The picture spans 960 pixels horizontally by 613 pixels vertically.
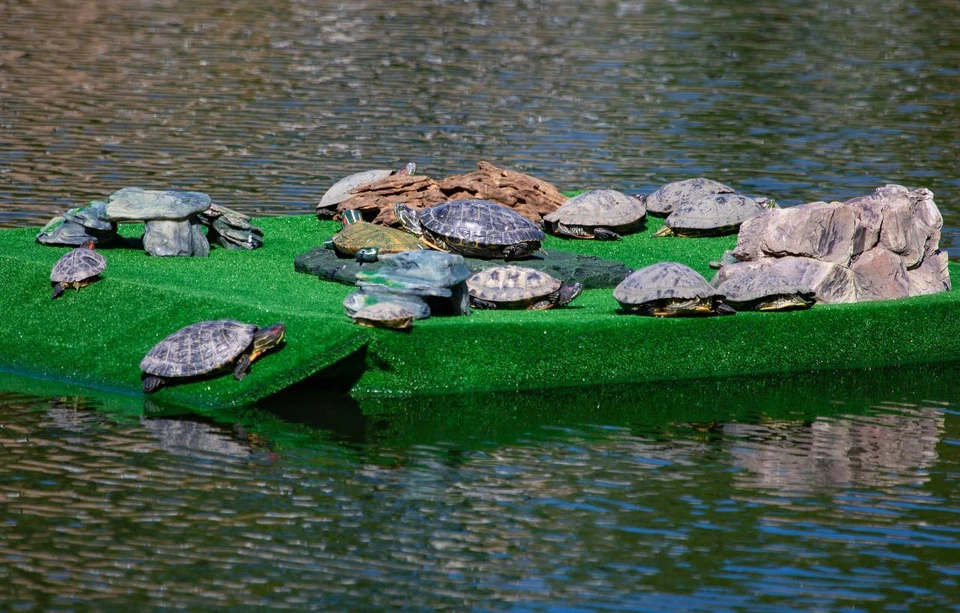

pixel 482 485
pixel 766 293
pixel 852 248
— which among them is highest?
pixel 852 248

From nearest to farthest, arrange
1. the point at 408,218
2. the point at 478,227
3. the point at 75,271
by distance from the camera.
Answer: the point at 75,271 < the point at 478,227 < the point at 408,218

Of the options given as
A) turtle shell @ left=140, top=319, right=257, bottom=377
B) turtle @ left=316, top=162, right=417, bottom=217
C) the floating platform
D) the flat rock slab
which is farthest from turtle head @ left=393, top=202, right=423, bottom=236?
turtle shell @ left=140, top=319, right=257, bottom=377

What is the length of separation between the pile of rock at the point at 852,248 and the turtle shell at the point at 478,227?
154 centimetres

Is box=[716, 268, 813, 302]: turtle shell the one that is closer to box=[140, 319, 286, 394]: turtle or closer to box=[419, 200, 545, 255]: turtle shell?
box=[419, 200, 545, 255]: turtle shell

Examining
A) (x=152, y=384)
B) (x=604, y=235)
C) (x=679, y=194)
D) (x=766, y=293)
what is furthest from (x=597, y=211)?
(x=152, y=384)

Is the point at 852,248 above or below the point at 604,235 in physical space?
above

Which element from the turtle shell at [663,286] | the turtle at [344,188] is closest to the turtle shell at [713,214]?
the turtle at [344,188]

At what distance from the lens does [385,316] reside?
889cm

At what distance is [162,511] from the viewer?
7.08 m

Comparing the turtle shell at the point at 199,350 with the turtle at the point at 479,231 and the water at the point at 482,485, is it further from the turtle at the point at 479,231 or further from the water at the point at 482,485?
the turtle at the point at 479,231

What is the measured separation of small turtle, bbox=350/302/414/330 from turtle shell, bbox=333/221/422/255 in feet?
6.20

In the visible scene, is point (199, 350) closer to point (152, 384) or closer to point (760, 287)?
point (152, 384)

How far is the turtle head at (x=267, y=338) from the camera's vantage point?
8.90 metres

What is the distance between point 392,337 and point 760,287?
107 inches
